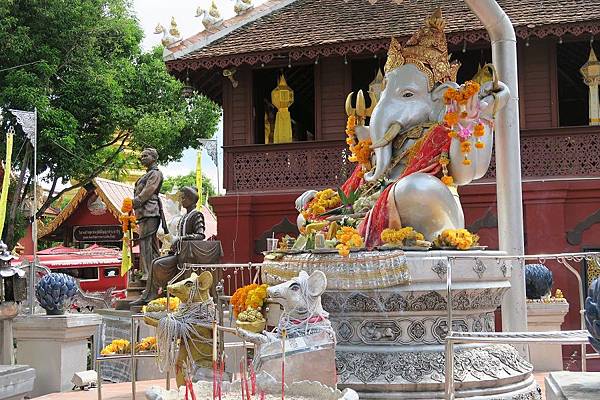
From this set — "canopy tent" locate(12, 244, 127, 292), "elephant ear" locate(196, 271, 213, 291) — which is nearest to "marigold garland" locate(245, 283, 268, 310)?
"elephant ear" locate(196, 271, 213, 291)

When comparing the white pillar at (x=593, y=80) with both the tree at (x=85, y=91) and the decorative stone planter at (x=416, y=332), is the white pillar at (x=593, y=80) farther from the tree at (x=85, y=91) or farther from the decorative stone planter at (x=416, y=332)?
the tree at (x=85, y=91)

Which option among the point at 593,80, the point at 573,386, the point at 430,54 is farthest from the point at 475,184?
the point at 573,386

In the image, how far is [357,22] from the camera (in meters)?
15.0

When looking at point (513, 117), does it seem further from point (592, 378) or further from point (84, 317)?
point (84, 317)

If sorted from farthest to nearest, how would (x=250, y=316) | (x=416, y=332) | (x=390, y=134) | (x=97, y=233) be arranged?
(x=97, y=233) < (x=390, y=134) < (x=416, y=332) < (x=250, y=316)

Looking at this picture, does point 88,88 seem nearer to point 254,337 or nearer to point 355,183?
point 355,183

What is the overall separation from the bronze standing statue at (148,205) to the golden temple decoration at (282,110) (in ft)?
14.8

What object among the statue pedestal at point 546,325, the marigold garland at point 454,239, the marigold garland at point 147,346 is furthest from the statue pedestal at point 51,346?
the statue pedestal at point 546,325

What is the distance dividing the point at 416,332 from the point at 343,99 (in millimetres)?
10141

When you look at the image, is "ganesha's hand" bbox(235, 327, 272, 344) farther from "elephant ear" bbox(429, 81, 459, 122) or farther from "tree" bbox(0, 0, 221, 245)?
"tree" bbox(0, 0, 221, 245)

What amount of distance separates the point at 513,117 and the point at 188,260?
4.61 metres

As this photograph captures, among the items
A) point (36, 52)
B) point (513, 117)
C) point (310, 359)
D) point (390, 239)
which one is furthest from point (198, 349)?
point (36, 52)

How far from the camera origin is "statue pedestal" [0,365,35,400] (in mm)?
3659

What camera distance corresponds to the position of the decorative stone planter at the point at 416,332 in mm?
5660
